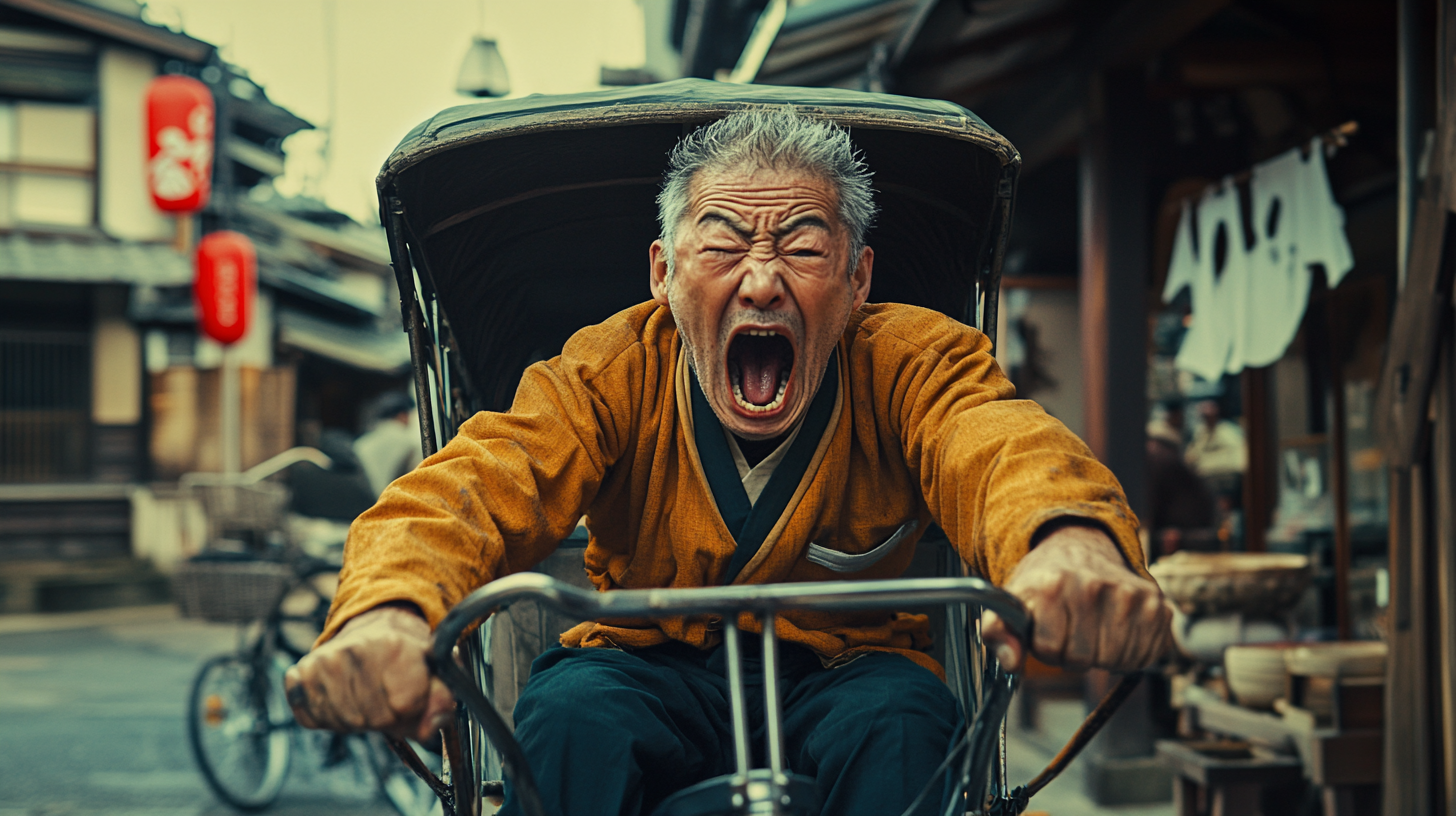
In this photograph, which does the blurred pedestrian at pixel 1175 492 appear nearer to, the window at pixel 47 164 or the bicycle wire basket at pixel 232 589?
the bicycle wire basket at pixel 232 589

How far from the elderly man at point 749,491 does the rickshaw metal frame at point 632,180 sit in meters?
0.08

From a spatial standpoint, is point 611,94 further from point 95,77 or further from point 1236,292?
point 95,77

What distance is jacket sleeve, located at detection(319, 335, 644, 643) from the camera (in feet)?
5.30

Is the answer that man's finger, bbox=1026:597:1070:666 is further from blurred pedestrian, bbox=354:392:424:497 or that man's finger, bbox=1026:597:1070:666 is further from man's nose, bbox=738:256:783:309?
blurred pedestrian, bbox=354:392:424:497

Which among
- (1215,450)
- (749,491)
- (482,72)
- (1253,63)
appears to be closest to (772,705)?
(749,491)

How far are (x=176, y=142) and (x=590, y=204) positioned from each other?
13996mm

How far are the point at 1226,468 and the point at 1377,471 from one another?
3.09 metres

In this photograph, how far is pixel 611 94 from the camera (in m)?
2.16

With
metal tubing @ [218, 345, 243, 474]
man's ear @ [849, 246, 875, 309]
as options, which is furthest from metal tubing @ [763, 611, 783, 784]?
metal tubing @ [218, 345, 243, 474]

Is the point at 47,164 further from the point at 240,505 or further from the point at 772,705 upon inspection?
the point at 772,705

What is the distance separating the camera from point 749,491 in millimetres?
2117

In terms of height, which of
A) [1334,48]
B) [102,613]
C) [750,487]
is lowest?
[102,613]

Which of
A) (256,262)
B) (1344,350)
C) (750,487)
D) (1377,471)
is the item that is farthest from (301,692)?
(256,262)

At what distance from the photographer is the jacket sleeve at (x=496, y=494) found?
5.30ft
